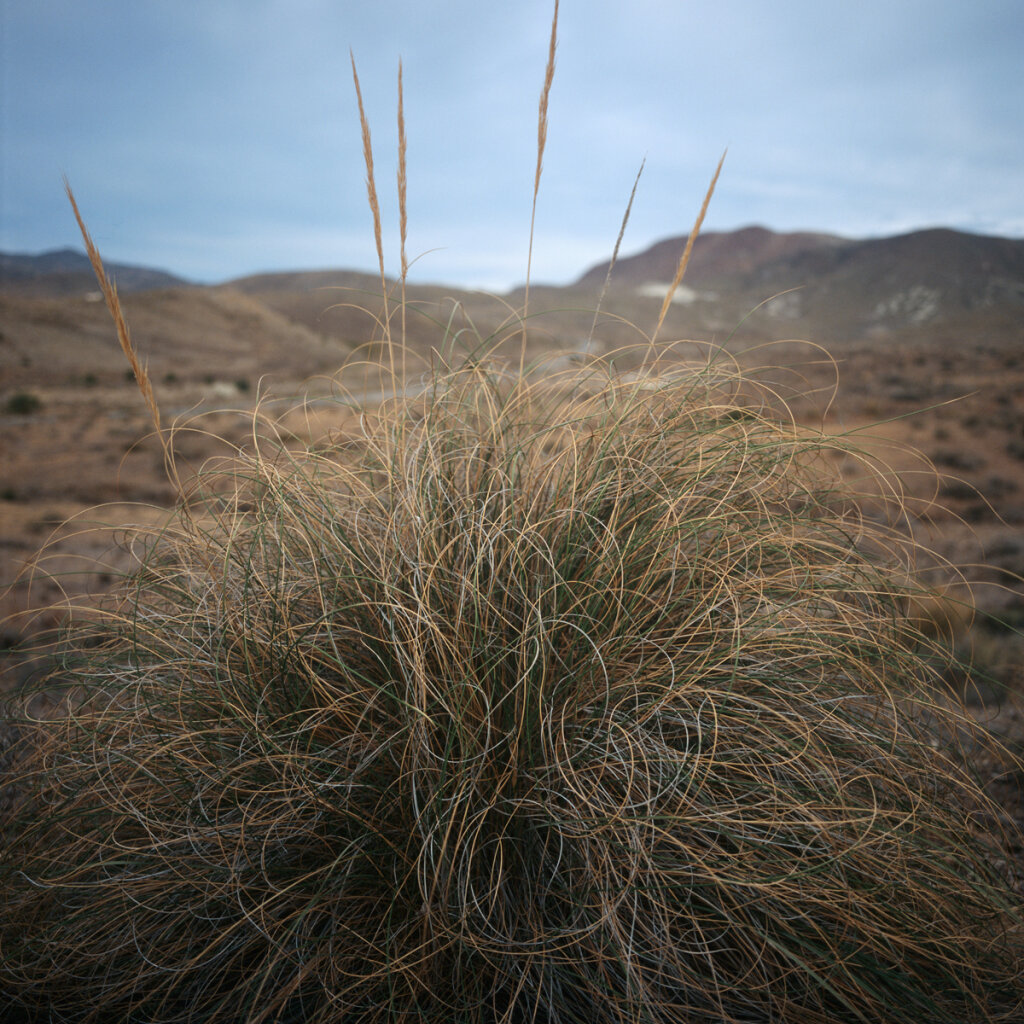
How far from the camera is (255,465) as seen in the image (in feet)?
6.50

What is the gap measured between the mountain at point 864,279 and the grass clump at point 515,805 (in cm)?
4210

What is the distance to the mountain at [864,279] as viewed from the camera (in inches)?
2312

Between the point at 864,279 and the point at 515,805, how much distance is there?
91.9 metres

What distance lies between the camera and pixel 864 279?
7925 cm

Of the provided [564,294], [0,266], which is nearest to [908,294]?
[564,294]

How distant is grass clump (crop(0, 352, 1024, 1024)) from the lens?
127 cm

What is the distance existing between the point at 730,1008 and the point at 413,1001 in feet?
1.98

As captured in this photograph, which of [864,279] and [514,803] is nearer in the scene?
[514,803]

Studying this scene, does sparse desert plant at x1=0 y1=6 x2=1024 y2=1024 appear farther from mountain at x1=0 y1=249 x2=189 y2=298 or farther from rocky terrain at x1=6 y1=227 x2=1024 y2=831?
mountain at x1=0 y1=249 x2=189 y2=298

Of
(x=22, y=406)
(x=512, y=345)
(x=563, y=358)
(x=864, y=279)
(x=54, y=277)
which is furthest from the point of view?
(x=54, y=277)

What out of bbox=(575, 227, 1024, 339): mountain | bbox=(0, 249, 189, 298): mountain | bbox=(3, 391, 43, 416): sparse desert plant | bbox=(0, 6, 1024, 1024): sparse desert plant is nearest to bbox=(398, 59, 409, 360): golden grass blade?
bbox=(0, 6, 1024, 1024): sparse desert plant

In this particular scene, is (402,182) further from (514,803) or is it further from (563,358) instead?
(514,803)

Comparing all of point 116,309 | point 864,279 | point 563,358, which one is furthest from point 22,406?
point 864,279

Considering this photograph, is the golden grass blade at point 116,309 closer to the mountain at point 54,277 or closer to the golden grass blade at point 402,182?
the golden grass blade at point 402,182
